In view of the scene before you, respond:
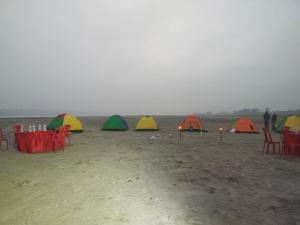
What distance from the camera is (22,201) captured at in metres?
6.59

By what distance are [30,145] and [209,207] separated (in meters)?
10.6

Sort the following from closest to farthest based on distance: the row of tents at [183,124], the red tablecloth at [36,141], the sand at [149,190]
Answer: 1. the sand at [149,190]
2. the red tablecloth at [36,141]
3. the row of tents at [183,124]

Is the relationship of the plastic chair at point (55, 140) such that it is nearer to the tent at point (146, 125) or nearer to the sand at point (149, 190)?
the sand at point (149, 190)

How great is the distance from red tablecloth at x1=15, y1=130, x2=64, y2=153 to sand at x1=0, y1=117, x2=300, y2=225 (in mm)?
1633

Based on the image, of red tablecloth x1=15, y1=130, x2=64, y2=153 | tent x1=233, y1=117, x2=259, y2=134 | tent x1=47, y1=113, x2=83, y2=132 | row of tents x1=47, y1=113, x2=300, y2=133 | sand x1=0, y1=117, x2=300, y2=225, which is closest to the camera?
sand x1=0, y1=117, x2=300, y2=225

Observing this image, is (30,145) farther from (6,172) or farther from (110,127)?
(110,127)

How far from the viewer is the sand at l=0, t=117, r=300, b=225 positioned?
570 cm

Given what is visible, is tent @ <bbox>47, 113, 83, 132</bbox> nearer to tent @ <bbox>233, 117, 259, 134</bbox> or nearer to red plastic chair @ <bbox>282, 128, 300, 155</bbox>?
tent @ <bbox>233, 117, 259, 134</bbox>

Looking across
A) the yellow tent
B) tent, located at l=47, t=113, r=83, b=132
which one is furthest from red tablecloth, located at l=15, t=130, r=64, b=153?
the yellow tent

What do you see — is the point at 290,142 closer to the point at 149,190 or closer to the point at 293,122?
the point at 149,190

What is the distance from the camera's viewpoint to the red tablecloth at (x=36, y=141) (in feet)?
45.9

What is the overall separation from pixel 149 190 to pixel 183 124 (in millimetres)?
20310

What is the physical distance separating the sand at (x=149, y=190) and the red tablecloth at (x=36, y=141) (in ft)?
5.36

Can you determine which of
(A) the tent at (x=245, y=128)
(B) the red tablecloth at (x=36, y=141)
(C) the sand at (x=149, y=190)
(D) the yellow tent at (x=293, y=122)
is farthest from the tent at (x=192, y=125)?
(B) the red tablecloth at (x=36, y=141)
